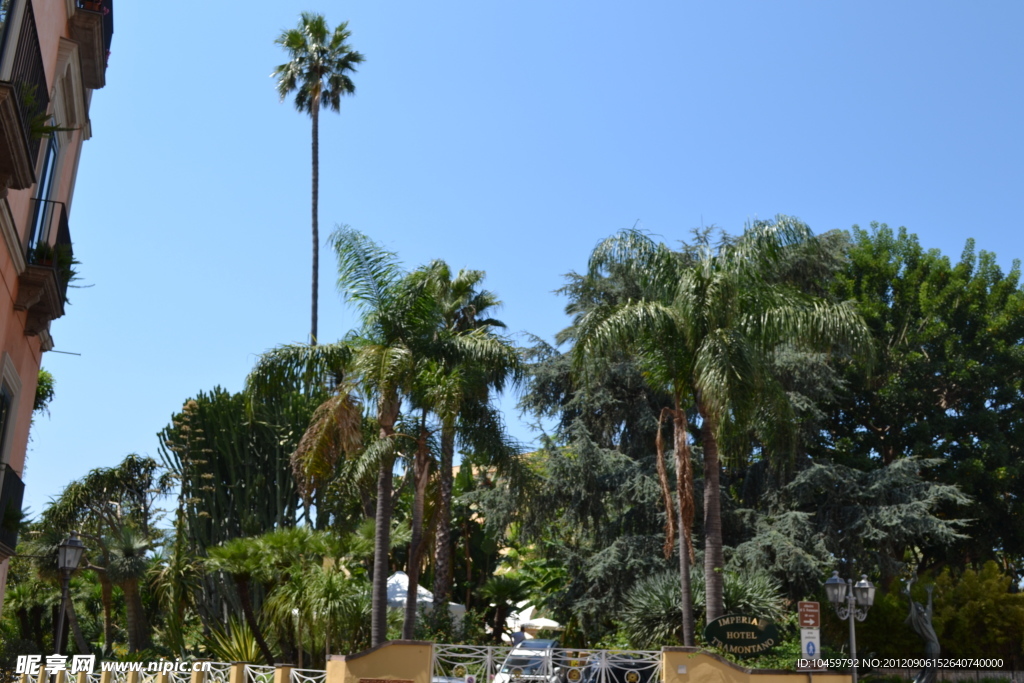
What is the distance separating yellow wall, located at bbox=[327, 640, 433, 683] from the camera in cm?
1450

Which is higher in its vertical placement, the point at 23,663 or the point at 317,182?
the point at 317,182

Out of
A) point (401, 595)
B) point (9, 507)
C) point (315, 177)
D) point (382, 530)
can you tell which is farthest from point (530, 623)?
point (9, 507)

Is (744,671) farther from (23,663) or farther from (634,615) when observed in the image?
(23,663)

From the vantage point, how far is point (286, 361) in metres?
19.1

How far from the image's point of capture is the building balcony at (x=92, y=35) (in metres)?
11.9

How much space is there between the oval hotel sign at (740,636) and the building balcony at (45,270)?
35.8 ft

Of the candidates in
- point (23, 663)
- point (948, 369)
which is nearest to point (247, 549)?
point (23, 663)

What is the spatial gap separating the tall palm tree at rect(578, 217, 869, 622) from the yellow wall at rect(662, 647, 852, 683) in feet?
7.56

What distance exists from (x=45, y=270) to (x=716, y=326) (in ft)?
39.5

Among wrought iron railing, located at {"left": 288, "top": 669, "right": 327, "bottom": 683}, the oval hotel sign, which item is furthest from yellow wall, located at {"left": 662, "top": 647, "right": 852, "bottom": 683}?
wrought iron railing, located at {"left": 288, "top": 669, "right": 327, "bottom": 683}

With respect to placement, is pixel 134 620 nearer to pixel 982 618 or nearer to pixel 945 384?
pixel 982 618

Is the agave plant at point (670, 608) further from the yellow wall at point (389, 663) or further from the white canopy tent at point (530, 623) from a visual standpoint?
the white canopy tent at point (530, 623)

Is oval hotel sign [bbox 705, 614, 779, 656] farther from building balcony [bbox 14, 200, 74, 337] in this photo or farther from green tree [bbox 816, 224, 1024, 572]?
green tree [bbox 816, 224, 1024, 572]

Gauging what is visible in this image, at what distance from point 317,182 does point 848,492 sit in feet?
74.0
